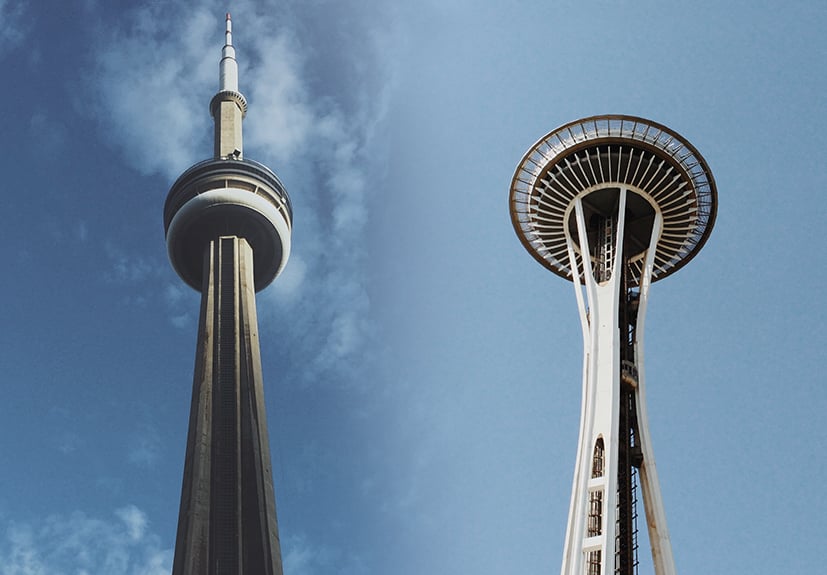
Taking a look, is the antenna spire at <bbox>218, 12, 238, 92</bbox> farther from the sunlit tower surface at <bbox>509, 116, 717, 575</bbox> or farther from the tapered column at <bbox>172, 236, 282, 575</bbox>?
the sunlit tower surface at <bbox>509, 116, 717, 575</bbox>

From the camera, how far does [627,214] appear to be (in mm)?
56625

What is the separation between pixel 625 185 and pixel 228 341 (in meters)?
46.6

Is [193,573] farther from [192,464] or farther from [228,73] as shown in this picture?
[228,73]

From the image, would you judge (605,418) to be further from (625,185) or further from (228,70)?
(228,70)

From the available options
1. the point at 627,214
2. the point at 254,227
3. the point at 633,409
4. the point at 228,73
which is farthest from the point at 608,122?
the point at 228,73

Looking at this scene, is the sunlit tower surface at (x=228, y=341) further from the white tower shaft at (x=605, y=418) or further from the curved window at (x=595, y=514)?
the curved window at (x=595, y=514)

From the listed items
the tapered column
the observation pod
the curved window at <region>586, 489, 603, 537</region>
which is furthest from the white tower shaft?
the observation pod

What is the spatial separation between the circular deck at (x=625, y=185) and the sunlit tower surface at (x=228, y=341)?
Result: 36.8 meters

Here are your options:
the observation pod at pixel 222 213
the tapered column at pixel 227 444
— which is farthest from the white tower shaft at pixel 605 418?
the observation pod at pixel 222 213

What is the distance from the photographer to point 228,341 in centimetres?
9281

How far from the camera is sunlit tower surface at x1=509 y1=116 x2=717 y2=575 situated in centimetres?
4669

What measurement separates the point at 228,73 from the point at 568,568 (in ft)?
262

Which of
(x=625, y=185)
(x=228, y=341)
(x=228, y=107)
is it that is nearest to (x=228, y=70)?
(x=228, y=107)

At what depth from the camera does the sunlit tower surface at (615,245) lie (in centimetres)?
4669
